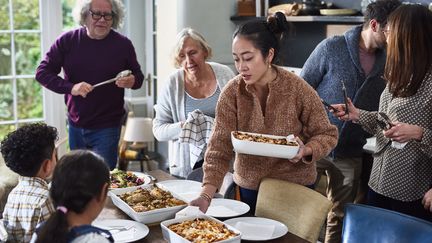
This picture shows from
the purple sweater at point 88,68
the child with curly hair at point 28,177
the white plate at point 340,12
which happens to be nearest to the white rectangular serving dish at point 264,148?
the child with curly hair at point 28,177

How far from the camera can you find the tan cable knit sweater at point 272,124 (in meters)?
2.02

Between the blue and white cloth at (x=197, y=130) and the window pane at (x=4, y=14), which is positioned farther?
the window pane at (x=4, y=14)

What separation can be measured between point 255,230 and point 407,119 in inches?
27.8

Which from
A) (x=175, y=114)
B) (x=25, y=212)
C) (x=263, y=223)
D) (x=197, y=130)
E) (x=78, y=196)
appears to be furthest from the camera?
(x=175, y=114)

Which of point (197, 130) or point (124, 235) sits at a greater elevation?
point (197, 130)

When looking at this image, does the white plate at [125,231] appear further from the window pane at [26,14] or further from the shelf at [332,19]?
the window pane at [26,14]

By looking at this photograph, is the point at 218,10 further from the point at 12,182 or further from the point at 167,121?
the point at 12,182

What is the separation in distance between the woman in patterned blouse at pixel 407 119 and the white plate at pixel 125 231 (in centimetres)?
92

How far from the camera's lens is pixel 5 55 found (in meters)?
4.08

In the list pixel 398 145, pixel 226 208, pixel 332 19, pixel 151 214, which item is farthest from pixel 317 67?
pixel 151 214

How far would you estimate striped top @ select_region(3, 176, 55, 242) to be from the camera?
1568mm

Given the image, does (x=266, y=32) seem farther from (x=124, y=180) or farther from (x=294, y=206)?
(x=124, y=180)

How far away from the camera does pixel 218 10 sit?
4031 millimetres

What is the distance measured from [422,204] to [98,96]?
1.75 metres
